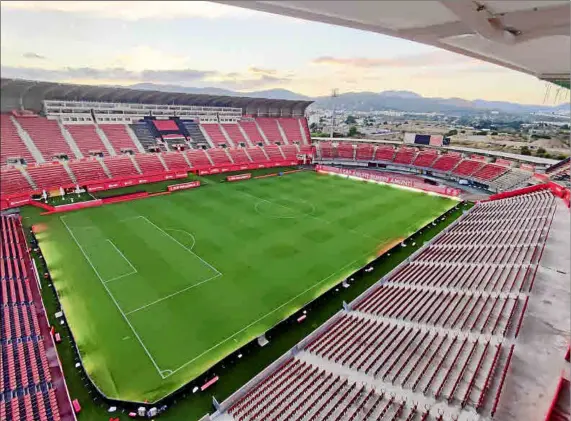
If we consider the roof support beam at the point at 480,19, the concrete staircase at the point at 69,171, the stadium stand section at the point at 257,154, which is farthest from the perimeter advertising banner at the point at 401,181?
the roof support beam at the point at 480,19

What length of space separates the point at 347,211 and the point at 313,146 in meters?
32.1

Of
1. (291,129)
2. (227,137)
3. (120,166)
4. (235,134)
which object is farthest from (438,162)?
(120,166)

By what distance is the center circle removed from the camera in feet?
109

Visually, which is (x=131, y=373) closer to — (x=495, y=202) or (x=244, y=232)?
(x=244, y=232)

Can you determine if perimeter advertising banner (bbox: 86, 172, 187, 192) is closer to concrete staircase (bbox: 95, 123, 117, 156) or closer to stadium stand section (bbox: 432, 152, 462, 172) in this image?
concrete staircase (bbox: 95, 123, 117, 156)

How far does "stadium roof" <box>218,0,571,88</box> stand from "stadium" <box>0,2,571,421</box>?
9 cm

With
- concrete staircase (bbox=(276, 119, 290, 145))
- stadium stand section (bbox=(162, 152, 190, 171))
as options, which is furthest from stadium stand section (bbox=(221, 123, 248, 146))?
stadium stand section (bbox=(162, 152, 190, 171))

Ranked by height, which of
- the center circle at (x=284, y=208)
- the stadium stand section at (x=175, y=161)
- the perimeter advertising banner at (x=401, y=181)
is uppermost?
the stadium stand section at (x=175, y=161)

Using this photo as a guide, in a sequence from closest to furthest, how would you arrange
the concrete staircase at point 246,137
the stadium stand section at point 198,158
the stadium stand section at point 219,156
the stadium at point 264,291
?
the stadium at point 264,291 → the stadium stand section at point 198,158 → the stadium stand section at point 219,156 → the concrete staircase at point 246,137

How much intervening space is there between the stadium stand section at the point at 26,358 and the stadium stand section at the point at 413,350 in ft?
22.2

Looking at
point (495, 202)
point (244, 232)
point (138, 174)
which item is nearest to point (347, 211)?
point (244, 232)

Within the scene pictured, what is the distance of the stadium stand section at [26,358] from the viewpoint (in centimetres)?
1193

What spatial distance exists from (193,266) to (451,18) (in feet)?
72.3

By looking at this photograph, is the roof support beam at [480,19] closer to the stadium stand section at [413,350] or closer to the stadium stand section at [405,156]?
the stadium stand section at [413,350]
